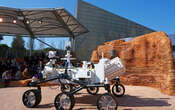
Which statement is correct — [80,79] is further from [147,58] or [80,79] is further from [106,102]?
[147,58]

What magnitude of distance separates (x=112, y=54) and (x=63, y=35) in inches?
485

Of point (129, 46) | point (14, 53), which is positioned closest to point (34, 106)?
point (129, 46)

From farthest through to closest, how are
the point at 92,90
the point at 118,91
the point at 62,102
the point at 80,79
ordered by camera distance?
the point at 92,90, the point at 118,91, the point at 80,79, the point at 62,102

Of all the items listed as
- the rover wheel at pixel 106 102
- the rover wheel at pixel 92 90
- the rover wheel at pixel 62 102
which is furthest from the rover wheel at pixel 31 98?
the rover wheel at pixel 92 90

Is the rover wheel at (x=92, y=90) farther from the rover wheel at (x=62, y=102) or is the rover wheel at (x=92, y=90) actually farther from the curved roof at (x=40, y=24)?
the curved roof at (x=40, y=24)

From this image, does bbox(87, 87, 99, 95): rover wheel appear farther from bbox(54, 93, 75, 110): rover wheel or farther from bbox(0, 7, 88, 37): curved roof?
bbox(0, 7, 88, 37): curved roof

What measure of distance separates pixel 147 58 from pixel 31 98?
8.72 meters

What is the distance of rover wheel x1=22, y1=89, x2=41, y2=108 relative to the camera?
16.7ft

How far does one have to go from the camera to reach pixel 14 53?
24047mm

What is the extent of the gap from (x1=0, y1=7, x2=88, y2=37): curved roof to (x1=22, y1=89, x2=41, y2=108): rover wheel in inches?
421

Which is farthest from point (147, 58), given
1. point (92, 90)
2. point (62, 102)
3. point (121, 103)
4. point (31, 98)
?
point (31, 98)

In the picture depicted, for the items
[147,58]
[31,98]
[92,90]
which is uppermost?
[147,58]

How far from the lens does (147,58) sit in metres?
10.5

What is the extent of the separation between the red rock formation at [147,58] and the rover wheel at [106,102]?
5273mm
